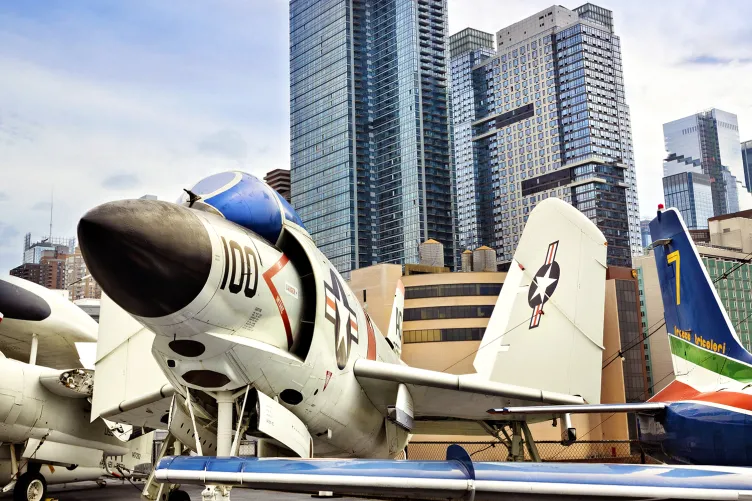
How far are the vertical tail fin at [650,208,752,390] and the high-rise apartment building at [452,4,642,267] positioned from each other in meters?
140

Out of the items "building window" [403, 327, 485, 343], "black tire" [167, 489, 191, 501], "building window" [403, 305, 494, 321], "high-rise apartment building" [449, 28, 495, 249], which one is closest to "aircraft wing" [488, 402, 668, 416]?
"black tire" [167, 489, 191, 501]

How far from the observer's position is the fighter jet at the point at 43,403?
17125 mm

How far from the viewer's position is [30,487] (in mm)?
17703

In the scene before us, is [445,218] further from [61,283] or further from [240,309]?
[240,309]

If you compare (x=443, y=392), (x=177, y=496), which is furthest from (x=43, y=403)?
(x=443, y=392)

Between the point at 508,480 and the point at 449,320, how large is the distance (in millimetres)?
64338

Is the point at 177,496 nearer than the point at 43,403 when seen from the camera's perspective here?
Yes

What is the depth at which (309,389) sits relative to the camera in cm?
892

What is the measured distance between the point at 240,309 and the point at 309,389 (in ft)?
5.26

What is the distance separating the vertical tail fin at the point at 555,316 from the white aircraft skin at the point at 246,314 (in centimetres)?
249

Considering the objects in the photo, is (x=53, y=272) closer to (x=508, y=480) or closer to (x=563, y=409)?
(x=563, y=409)

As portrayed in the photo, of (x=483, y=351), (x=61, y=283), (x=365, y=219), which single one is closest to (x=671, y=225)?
(x=483, y=351)

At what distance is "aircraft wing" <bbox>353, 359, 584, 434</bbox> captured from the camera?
33.1ft

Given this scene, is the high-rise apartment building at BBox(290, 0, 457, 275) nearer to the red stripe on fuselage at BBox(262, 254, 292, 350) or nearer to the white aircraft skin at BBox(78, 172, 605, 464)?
the white aircraft skin at BBox(78, 172, 605, 464)
